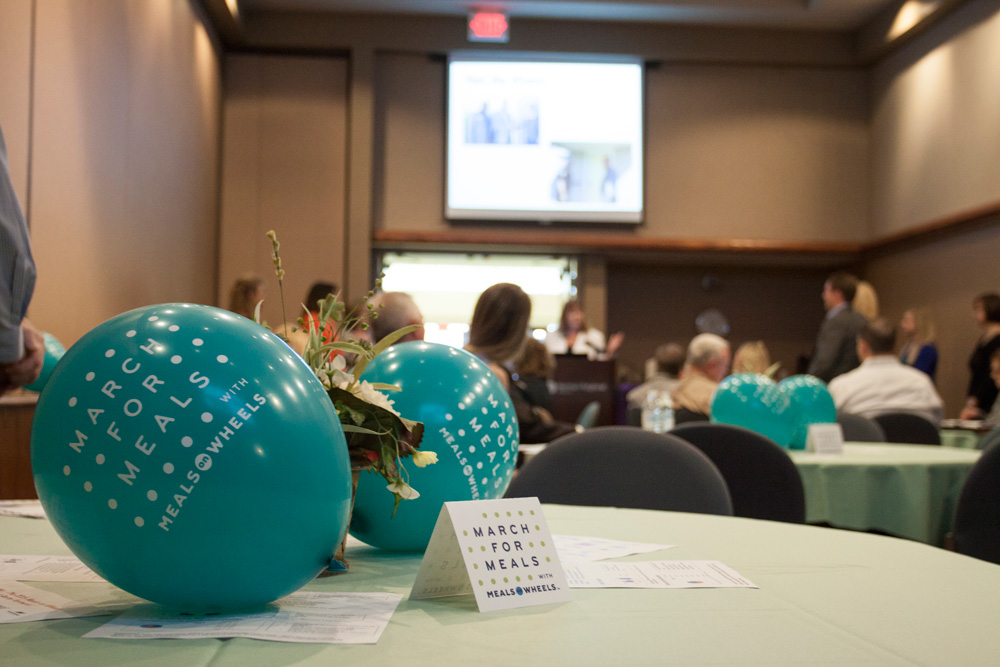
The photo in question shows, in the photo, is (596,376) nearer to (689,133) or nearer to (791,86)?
(689,133)

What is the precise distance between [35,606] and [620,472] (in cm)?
108

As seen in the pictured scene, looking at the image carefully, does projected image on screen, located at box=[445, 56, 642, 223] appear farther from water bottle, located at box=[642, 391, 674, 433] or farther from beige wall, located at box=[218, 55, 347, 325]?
water bottle, located at box=[642, 391, 674, 433]

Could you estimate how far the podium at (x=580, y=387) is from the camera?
20.8 ft

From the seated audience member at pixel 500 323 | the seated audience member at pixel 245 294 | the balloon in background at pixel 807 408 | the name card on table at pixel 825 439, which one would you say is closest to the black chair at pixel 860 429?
the balloon in background at pixel 807 408

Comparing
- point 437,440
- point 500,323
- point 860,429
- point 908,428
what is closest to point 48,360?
point 437,440

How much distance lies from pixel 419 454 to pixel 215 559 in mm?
209

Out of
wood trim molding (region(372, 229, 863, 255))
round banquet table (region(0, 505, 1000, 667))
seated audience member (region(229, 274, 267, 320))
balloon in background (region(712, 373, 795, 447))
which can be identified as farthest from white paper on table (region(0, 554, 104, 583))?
wood trim molding (region(372, 229, 863, 255))

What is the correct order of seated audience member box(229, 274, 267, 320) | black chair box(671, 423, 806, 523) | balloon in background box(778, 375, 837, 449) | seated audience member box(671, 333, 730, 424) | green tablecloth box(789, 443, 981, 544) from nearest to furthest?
black chair box(671, 423, 806, 523) < green tablecloth box(789, 443, 981, 544) < balloon in background box(778, 375, 837, 449) < seated audience member box(671, 333, 730, 424) < seated audience member box(229, 274, 267, 320)

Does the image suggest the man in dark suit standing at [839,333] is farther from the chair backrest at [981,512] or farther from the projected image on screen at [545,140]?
the chair backrest at [981,512]

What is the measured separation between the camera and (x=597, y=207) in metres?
8.04

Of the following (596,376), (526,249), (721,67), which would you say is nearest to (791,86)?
(721,67)

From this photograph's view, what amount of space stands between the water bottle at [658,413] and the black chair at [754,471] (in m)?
1.29

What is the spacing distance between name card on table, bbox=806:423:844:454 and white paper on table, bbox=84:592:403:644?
7.38 feet

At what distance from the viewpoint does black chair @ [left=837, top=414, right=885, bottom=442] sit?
3.48m
